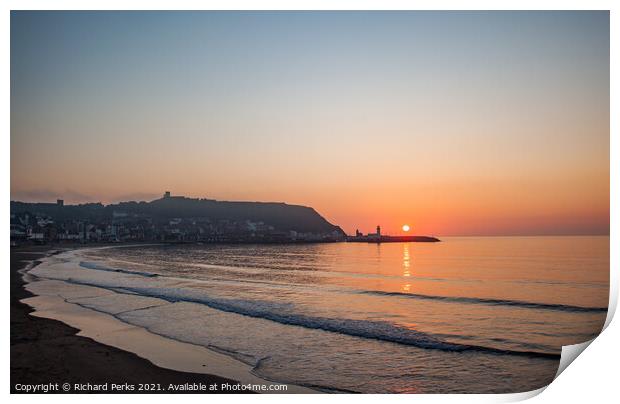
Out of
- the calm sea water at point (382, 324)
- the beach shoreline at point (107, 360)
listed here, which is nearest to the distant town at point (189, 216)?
the calm sea water at point (382, 324)

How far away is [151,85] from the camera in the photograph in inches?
339

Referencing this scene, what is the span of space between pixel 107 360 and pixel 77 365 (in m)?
0.35

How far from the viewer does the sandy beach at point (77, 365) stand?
5484mm

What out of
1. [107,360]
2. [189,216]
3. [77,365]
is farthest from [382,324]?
[189,216]

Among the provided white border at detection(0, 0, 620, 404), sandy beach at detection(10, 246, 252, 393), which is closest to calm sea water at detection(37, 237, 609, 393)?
white border at detection(0, 0, 620, 404)

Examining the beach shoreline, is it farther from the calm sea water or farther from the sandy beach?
the calm sea water

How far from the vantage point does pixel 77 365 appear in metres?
5.79

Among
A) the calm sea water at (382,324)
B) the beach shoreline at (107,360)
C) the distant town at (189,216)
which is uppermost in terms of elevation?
the distant town at (189,216)

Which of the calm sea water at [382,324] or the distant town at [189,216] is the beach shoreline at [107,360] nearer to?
the calm sea water at [382,324]

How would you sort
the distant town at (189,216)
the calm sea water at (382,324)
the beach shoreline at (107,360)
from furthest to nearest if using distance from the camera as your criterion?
the distant town at (189,216) → the calm sea water at (382,324) → the beach shoreline at (107,360)

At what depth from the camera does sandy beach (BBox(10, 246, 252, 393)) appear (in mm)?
5484
